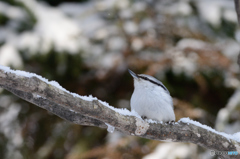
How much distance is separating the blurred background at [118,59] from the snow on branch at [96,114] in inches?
56.5

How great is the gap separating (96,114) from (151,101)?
642mm

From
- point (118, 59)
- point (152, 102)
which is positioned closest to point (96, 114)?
point (152, 102)

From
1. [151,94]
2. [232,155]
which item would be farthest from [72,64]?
[232,155]

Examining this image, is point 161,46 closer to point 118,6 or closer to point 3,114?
point 118,6

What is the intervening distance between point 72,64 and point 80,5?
29.0 inches

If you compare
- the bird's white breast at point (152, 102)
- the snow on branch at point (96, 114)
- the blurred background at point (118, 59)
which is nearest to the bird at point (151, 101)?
the bird's white breast at point (152, 102)

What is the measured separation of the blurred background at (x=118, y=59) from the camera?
3.23 m

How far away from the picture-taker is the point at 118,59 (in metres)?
3.30

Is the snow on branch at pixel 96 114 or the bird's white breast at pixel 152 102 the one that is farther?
the bird's white breast at pixel 152 102

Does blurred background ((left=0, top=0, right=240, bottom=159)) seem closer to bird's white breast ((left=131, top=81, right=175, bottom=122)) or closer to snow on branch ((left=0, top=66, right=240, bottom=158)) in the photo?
bird's white breast ((left=131, top=81, right=175, bottom=122))

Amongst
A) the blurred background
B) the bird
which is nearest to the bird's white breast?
the bird

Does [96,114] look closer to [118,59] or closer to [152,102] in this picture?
[152,102]

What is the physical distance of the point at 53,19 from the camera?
11.3 feet

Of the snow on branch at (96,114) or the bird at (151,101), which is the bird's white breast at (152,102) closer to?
the bird at (151,101)
